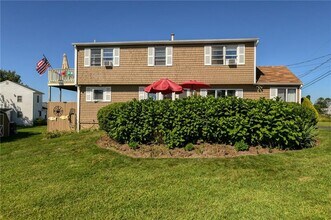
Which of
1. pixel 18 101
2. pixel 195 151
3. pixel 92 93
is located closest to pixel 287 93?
pixel 195 151

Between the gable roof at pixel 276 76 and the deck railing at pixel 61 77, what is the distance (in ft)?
42.4

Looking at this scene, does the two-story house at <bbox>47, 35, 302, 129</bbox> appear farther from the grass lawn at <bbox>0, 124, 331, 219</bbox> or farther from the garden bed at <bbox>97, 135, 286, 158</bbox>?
the grass lawn at <bbox>0, 124, 331, 219</bbox>

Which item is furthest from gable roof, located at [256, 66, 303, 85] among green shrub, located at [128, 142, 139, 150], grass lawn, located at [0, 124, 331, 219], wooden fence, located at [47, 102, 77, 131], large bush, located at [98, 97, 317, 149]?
wooden fence, located at [47, 102, 77, 131]

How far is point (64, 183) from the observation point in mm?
5797

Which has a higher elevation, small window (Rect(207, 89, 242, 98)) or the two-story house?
the two-story house

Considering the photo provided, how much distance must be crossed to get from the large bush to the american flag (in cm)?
1493

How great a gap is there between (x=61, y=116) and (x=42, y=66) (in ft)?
19.2

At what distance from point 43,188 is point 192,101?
15.2 ft

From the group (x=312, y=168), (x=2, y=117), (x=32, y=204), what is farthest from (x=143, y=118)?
(x=2, y=117)

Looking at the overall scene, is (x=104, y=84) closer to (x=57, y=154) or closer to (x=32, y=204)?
(x=57, y=154)

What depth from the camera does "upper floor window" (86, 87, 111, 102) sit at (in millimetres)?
17891

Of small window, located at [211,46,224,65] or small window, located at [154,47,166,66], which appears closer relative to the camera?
small window, located at [211,46,224,65]

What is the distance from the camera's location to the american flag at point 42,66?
20.4 meters

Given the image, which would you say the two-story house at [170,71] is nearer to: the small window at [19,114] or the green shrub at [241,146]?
the green shrub at [241,146]
